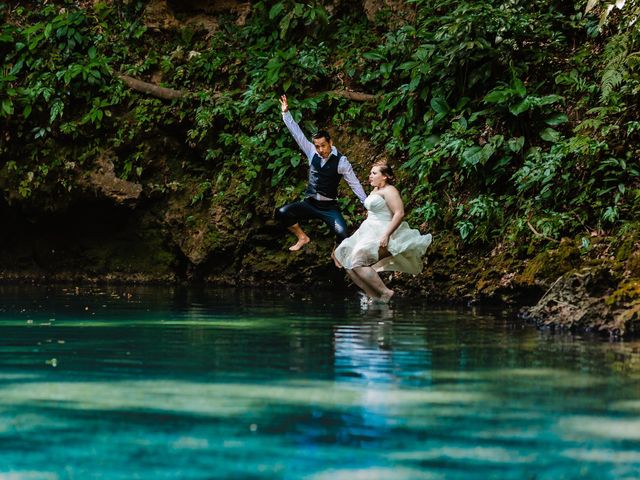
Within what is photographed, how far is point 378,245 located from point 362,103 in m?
5.53

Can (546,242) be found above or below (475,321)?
above

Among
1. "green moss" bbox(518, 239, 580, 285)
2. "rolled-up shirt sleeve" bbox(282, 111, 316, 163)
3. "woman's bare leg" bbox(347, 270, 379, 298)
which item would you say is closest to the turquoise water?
"green moss" bbox(518, 239, 580, 285)

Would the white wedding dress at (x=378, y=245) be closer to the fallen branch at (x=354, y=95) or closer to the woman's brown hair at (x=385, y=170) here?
the woman's brown hair at (x=385, y=170)

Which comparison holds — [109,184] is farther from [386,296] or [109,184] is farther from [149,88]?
[386,296]

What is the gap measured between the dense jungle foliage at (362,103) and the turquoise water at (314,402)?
4998 millimetres

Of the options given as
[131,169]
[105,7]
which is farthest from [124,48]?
[131,169]

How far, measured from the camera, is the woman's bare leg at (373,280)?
1323 cm

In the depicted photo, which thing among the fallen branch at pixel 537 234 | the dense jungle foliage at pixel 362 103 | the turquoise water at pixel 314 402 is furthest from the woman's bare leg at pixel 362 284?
the turquoise water at pixel 314 402

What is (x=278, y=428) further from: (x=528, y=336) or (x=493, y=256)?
(x=493, y=256)

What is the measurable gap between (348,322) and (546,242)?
4.35m

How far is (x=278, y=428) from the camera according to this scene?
4.91 meters

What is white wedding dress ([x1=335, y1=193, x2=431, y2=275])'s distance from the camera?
13.3 metres

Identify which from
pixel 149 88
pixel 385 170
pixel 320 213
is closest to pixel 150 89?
pixel 149 88

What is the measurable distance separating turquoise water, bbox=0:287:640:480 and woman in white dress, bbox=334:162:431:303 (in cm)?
310
